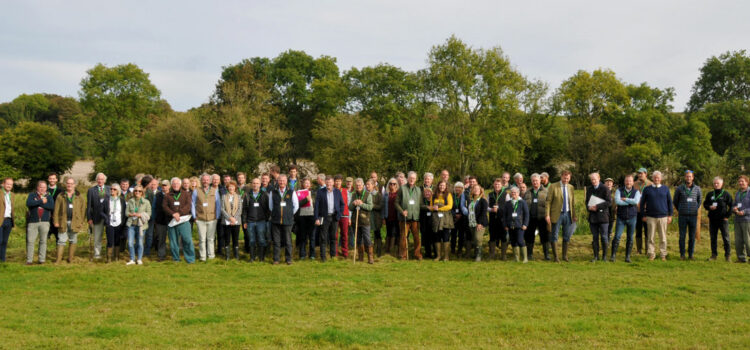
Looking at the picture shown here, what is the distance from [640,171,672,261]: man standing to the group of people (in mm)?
23

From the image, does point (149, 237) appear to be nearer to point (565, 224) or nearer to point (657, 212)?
point (565, 224)

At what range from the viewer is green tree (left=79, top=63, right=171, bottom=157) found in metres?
52.5

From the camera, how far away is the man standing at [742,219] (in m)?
11.5

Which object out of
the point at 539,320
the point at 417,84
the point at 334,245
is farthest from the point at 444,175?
the point at 417,84

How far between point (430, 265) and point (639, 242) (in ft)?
18.1

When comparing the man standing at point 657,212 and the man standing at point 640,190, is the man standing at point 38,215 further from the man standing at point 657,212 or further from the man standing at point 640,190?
the man standing at point 657,212

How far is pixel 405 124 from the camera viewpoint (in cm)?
4572

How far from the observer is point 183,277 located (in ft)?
32.7

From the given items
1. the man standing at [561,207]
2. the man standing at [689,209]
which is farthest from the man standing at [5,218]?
A: the man standing at [689,209]

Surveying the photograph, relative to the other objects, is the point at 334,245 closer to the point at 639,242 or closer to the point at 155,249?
the point at 155,249

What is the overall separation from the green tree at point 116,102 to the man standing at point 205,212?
43807 mm

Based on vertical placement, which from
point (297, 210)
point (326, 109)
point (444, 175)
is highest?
point (326, 109)

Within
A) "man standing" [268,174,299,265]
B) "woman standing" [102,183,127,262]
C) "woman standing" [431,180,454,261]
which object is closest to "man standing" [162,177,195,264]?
"woman standing" [102,183,127,262]

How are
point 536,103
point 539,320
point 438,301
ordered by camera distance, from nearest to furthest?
point 539,320 < point 438,301 < point 536,103
